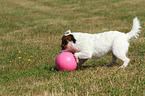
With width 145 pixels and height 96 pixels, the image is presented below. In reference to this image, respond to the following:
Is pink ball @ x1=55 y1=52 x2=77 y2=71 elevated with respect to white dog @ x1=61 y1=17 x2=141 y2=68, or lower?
lower

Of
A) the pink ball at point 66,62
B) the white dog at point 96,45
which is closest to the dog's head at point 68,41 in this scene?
the white dog at point 96,45

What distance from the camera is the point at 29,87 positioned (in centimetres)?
479

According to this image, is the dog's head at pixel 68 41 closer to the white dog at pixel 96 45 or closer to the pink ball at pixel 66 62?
the white dog at pixel 96 45

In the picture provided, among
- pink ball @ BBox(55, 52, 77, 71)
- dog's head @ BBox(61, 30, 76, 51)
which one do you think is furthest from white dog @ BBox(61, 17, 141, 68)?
pink ball @ BBox(55, 52, 77, 71)

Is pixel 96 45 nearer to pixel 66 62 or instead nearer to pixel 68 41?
pixel 68 41

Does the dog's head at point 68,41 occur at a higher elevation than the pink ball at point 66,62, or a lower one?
higher

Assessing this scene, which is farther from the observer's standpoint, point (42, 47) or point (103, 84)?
point (42, 47)

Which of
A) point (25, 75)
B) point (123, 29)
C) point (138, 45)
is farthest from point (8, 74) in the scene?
point (123, 29)

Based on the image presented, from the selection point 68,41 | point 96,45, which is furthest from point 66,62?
point 96,45

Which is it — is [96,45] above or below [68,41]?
below

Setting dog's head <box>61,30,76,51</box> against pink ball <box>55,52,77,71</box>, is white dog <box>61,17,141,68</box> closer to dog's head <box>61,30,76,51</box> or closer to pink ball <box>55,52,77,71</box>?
dog's head <box>61,30,76,51</box>

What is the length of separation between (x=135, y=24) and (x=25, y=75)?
385 centimetres

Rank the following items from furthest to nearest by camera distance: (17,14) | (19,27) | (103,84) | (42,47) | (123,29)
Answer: (17,14) < (19,27) < (123,29) < (42,47) < (103,84)

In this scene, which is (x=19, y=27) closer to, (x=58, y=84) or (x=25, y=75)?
(x=25, y=75)
